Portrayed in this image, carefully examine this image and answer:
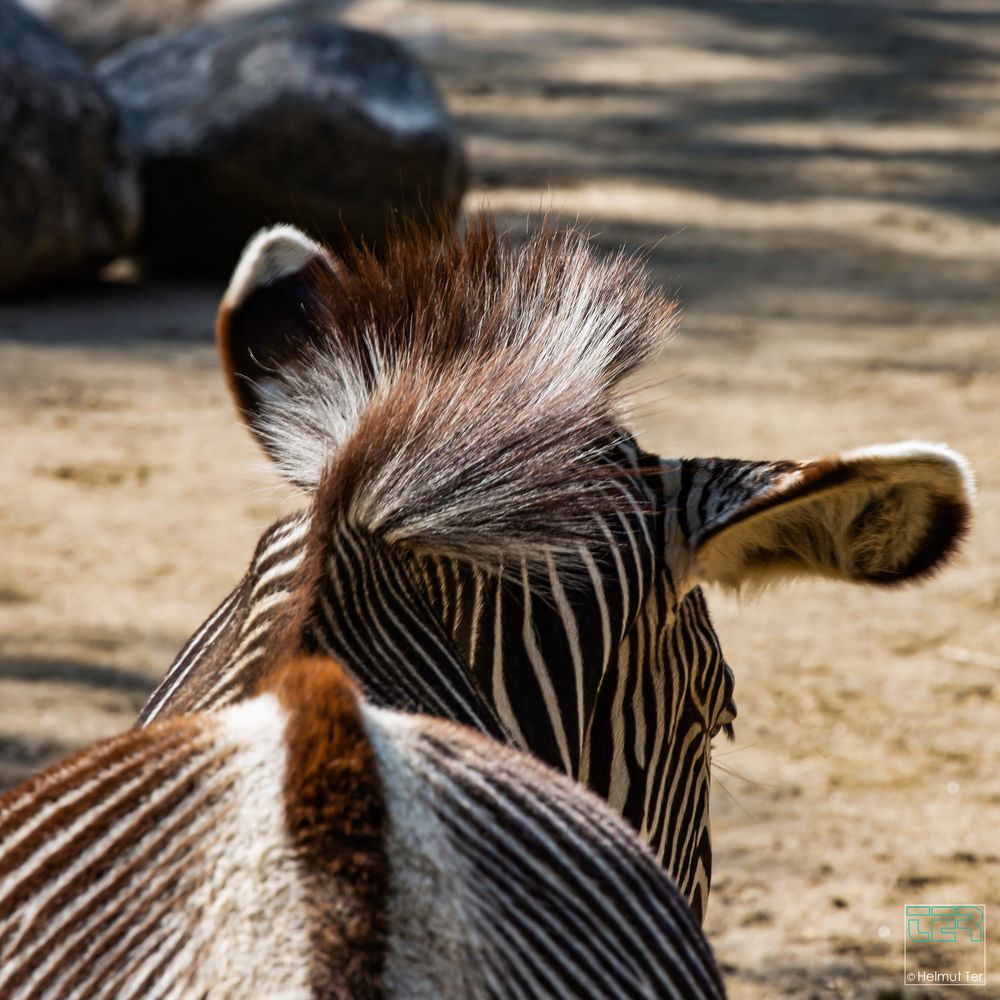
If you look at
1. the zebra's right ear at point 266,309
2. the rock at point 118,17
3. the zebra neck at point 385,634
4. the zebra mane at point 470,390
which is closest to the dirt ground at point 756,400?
the zebra's right ear at point 266,309

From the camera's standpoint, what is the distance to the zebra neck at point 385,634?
53.1 inches

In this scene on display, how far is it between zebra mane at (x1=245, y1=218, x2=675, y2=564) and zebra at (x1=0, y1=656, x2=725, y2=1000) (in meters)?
0.28

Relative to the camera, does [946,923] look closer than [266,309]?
No

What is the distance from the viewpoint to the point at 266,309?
2088mm

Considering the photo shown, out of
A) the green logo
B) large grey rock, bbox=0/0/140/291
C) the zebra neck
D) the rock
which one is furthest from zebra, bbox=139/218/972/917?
the rock

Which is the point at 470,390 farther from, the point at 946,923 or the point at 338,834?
the point at 946,923

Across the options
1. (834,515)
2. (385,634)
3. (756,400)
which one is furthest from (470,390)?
(756,400)

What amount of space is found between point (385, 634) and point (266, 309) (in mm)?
836

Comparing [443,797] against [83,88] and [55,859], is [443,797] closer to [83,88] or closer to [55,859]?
[55,859]

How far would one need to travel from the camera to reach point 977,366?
7.11 m

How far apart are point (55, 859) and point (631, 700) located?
836 millimetres

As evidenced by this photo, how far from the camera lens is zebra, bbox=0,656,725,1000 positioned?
93cm

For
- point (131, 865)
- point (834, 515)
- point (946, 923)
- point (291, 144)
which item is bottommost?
point (946, 923)

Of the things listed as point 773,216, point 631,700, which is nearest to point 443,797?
point 631,700
